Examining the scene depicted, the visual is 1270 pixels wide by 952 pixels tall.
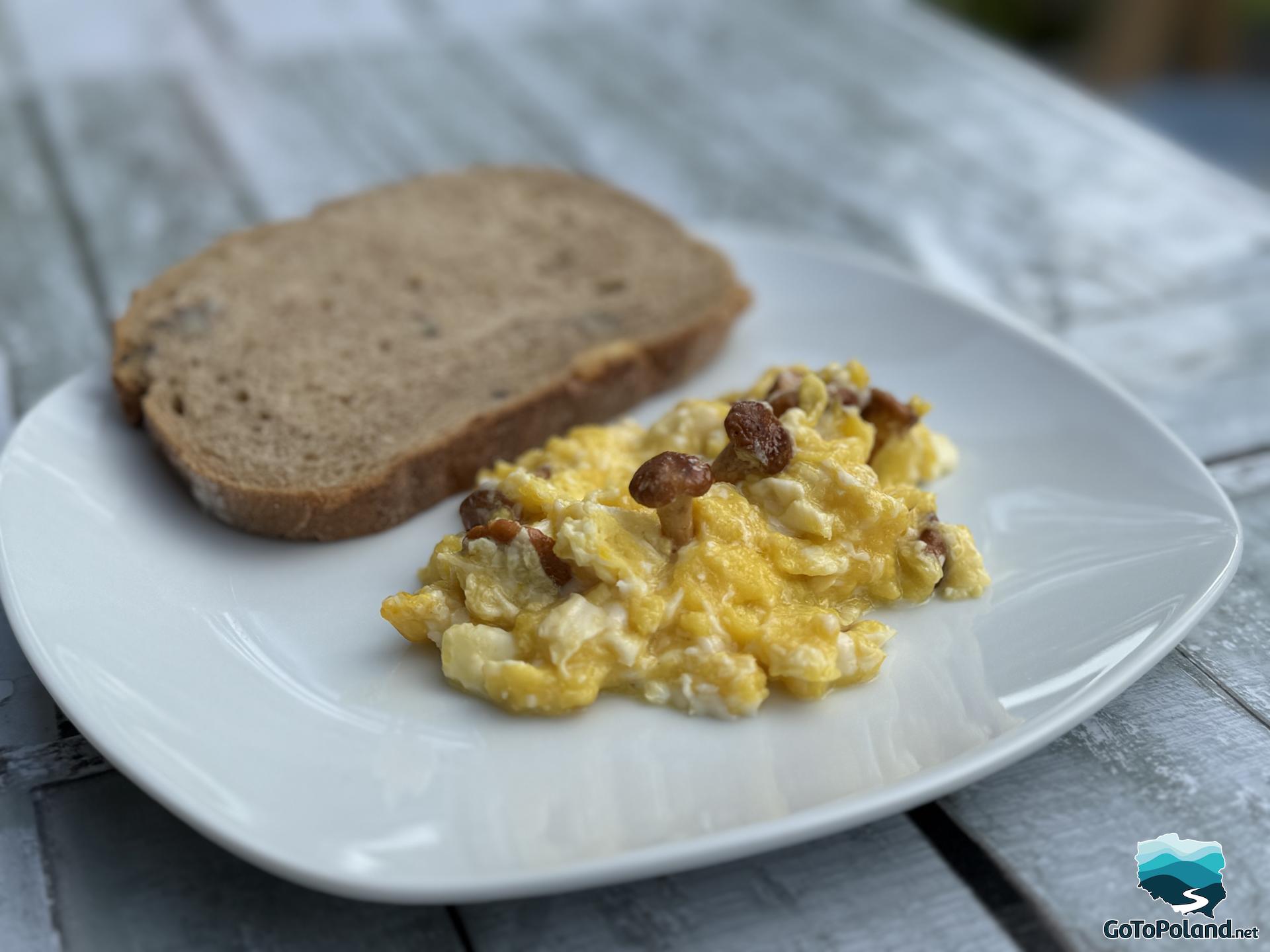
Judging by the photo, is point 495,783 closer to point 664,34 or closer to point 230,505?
point 230,505

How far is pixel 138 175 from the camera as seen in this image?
3.55 meters

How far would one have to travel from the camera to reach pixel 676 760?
1555 mm

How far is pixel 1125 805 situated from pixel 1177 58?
21.8ft

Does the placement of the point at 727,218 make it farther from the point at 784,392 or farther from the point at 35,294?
the point at 35,294

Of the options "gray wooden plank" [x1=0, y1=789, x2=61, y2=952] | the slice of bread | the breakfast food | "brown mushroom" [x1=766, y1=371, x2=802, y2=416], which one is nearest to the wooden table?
"gray wooden plank" [x1=0, y1=789, x2=61, y2=952]

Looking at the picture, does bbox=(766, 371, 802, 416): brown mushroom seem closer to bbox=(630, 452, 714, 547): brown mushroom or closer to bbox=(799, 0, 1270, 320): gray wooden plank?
bbox=(630, 452, 714, 547): brown mushroom

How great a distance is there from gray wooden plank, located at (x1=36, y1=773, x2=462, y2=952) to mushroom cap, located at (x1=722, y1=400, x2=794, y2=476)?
738mm

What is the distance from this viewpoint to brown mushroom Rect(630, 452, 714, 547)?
1643 millimetres

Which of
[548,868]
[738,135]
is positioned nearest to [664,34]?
[738,135]

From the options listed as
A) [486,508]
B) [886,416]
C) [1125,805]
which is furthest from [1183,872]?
[486,508]

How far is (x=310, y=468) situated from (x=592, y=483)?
55cm

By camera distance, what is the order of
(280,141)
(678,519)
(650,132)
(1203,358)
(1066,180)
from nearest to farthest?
(678,519)
(1203,358)
(1066,180)
(280,141)
(650,132)

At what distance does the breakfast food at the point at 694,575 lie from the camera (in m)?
1.61

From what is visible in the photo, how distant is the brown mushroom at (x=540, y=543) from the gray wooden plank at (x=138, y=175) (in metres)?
1.68
